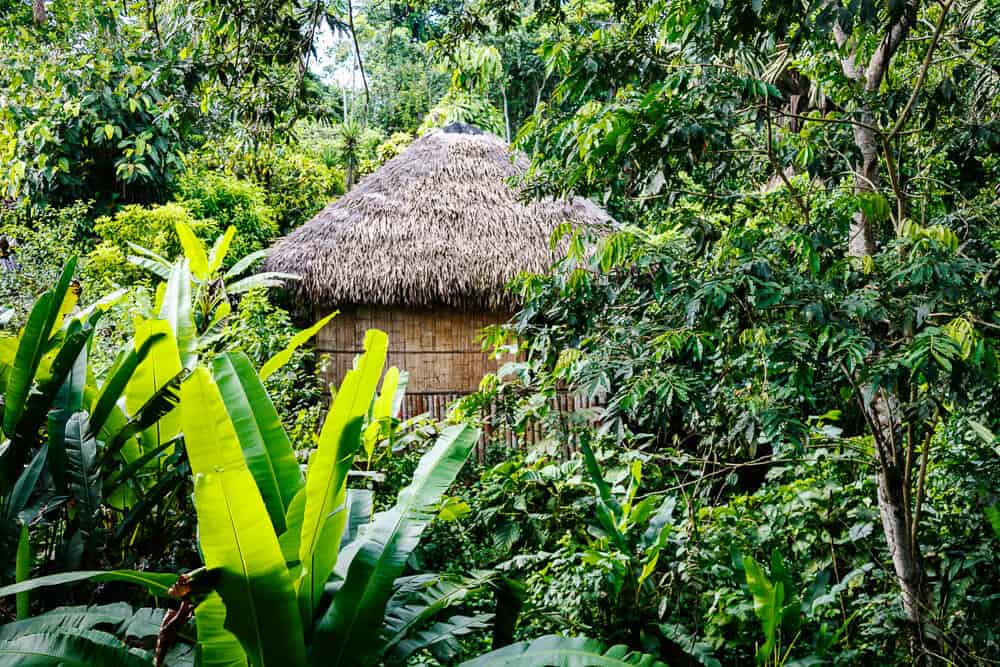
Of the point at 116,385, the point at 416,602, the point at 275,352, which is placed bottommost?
the point at 416,602

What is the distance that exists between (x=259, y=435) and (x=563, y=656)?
91 cm

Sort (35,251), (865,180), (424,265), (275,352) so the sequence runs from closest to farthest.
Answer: (865,180), (275,352), (35,251), (424,265)

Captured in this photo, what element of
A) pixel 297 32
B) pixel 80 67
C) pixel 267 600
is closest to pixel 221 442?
pixel 267 600

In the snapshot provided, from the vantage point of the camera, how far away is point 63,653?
4.85ft

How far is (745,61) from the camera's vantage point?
2.44m

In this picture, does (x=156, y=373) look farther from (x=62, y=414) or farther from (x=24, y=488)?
(x=24, y=488)

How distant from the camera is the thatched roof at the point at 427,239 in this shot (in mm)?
7281

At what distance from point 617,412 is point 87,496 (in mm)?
1767

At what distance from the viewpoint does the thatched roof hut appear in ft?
23.9

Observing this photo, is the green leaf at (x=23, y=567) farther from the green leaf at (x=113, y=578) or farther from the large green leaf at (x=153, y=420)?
the large green leaf at (x=153, y=420)

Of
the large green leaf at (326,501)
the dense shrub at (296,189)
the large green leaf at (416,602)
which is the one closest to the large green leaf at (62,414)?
the large green leaf at (326,501)

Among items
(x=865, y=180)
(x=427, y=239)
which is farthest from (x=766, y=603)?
(x=427, y=239)

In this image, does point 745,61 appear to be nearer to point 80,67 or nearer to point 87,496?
point 87,496

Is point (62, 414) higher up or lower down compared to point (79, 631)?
higher up
